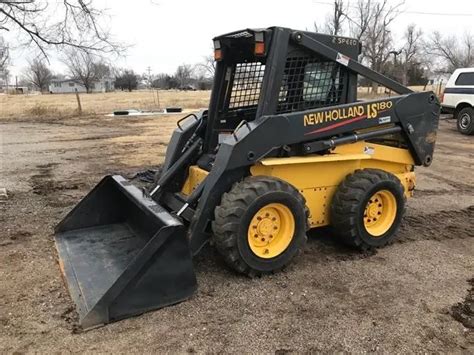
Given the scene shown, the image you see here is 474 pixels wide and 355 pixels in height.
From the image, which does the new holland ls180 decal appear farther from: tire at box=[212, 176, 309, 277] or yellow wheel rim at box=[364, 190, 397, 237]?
yellow wheel rim at box=[364, 190, 397, 237]

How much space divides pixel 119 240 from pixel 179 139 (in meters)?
1.31

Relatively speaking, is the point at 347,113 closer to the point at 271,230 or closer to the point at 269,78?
the point at 269,78

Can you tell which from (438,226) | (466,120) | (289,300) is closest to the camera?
(289,300)

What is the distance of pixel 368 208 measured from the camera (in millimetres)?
4746

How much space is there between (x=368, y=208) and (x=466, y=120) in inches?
490

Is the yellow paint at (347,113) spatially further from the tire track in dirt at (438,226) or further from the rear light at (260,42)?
the tire track in dirt at (438,226)

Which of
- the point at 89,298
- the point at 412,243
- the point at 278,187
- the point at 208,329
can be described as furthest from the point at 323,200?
the point at 89,298

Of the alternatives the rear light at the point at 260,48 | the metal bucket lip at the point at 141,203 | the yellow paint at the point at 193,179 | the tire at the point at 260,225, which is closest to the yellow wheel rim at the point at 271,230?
the tire at the point at 260,225

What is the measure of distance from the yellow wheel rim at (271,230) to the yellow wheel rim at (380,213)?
3.45ft

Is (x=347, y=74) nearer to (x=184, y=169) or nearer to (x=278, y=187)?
(x=278, y=187)

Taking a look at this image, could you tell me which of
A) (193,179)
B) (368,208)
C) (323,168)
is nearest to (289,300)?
(323,168)

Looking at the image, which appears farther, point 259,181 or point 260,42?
point 260,42

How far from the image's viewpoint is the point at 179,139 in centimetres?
520

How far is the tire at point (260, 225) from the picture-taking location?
382 centimetres
